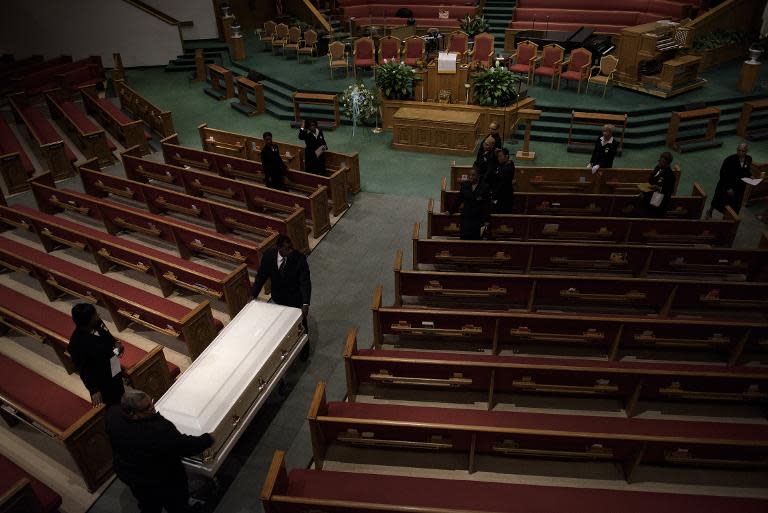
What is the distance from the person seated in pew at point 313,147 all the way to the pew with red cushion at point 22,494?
497 cm

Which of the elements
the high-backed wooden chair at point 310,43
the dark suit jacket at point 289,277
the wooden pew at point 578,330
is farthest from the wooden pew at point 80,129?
the wooden pew at point 578,330

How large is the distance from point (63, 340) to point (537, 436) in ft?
12.7

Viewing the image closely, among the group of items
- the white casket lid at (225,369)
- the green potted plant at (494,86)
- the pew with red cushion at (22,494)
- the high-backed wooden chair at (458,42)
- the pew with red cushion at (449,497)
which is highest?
the high-backed wooden chair at (458,42)

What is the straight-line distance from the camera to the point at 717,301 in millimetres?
4867

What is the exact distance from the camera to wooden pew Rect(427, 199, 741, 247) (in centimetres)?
587

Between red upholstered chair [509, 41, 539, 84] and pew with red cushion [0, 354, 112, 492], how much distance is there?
389 inches

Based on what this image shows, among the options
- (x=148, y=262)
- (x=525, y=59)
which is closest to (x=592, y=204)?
(x=148, y=262)

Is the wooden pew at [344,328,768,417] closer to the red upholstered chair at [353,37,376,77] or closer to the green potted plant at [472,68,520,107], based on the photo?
the green potted plant at [472,68,520,107]

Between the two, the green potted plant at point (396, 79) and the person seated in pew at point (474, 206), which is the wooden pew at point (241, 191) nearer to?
the person seated in pew at point (474, 206)

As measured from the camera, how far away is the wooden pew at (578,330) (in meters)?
4.34

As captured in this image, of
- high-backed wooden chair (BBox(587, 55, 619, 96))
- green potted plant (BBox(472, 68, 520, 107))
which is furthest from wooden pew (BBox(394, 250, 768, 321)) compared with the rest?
high-backed wooden chair (BBox(587, 55, 619, 96))

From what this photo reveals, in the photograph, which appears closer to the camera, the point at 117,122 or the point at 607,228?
the point at 607,228

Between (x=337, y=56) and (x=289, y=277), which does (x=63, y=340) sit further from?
(x=337, y=56)

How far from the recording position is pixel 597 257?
562 cm
